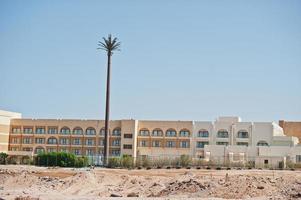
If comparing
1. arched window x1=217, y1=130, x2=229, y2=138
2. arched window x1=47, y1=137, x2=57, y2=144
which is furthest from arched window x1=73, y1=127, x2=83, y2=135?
arched window x1=217, y1=130, x2=229, y2=138

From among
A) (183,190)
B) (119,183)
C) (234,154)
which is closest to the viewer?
(183,190)

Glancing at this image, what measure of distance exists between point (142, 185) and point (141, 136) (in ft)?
146

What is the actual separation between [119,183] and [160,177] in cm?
450

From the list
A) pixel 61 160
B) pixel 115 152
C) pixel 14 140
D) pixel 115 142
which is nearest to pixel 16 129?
pixel 14 140

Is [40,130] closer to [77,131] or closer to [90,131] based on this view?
[77,131]

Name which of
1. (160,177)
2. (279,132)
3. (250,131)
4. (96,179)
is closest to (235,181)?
(160,177)

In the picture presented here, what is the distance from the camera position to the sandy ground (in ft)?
154

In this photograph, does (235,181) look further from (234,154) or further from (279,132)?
(279,132)

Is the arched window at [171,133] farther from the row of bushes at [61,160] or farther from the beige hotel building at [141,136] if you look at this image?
the row of bushes at [61,160]

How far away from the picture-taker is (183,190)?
48500mm

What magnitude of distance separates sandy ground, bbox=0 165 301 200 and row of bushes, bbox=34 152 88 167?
10.6m

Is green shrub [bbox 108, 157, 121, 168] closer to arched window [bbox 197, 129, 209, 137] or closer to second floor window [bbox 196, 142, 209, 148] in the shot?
second floor window [bbox 196, 142, 209, 148]

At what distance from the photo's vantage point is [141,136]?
328 feet

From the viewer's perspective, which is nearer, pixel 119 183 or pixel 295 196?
pixel 295 196
